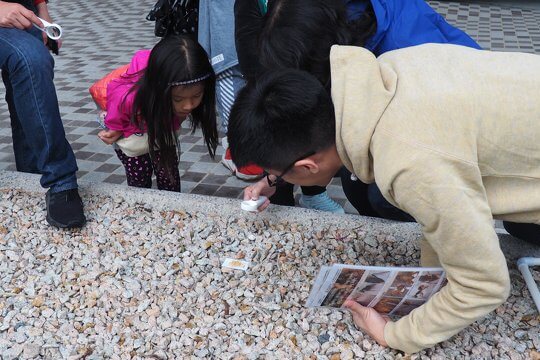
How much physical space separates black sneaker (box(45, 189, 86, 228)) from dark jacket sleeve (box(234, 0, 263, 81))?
862 mm

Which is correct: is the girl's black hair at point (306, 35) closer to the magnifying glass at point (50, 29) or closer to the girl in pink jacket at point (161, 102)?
the girl in pink jacket at point (161, 102)

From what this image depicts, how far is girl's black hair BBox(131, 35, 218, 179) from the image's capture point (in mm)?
1953

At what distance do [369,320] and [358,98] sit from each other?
2.23 ft

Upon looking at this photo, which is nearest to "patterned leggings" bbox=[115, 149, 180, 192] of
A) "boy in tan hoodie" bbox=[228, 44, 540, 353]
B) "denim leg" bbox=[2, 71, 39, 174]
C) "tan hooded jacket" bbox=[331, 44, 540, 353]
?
"denim leg" bbox=[2, 71, 39, 174]

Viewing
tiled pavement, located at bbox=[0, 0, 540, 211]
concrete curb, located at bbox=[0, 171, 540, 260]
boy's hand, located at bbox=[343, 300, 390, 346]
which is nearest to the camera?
boy's hand, located at bbox=[343, 300, 390, 346]

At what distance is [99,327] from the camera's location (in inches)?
66.6

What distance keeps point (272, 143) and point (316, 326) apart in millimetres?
669

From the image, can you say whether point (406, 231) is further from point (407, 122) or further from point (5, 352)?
point (5, 352)

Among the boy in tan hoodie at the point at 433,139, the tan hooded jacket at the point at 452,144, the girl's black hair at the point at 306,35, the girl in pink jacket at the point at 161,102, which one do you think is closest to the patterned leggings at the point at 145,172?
the girl in pink jacket at the point at 161,102

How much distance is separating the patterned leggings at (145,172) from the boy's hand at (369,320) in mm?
1131

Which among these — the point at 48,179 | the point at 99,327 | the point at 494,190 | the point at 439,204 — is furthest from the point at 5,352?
the point at 494,190

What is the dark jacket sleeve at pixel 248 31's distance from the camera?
1.81 metres

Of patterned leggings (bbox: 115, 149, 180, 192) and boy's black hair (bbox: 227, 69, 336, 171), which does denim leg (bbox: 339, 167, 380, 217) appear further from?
boy's black hair (bbox: 227, 69, 336, 171)

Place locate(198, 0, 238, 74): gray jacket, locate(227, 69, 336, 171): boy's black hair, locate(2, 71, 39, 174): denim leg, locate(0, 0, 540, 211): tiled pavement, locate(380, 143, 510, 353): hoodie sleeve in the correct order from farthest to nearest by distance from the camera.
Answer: locate(0, 0, 540, 211): tiled pavement
locate(2, 71, 39, 174): denim leg
locate(198, 0, 238, 74): gray jacket
locate(227, 69, 336, 171): boy's black hair
locate(380, 143, 510, 353): hoodie sleeve
